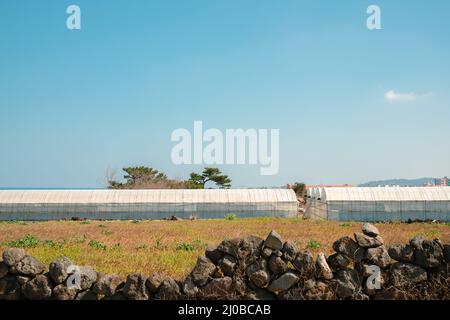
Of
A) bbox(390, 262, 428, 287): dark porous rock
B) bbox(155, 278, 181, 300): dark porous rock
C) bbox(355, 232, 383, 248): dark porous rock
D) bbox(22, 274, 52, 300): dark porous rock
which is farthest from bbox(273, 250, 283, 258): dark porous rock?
bbox(22, 274, 52, 300): dark porous rock

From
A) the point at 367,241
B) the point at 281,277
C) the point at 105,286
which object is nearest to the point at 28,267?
the point at 105,286

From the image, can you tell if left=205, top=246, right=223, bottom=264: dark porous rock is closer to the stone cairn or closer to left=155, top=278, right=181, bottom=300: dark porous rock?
the stone cairn

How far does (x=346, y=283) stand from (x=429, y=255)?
2.06 m

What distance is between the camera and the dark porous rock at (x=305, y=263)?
10.0 metres

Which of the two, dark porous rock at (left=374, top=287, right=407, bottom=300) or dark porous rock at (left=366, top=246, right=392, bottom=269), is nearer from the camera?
dark porous rock at (left=374, top=287, right=407, bottom=300)

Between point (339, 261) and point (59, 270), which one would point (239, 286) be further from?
point (59, 270)

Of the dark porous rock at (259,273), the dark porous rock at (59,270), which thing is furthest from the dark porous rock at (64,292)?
the dark porous rock at (259,273)

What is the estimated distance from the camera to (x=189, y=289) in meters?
10.0

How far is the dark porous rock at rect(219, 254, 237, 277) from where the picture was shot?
10164 millimetres

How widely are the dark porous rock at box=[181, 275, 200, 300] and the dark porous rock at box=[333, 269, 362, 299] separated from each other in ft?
10.6

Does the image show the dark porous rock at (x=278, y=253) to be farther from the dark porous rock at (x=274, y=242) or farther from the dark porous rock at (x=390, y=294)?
the dark porous rock at (x=390, y=294)

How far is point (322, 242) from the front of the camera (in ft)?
70.8
